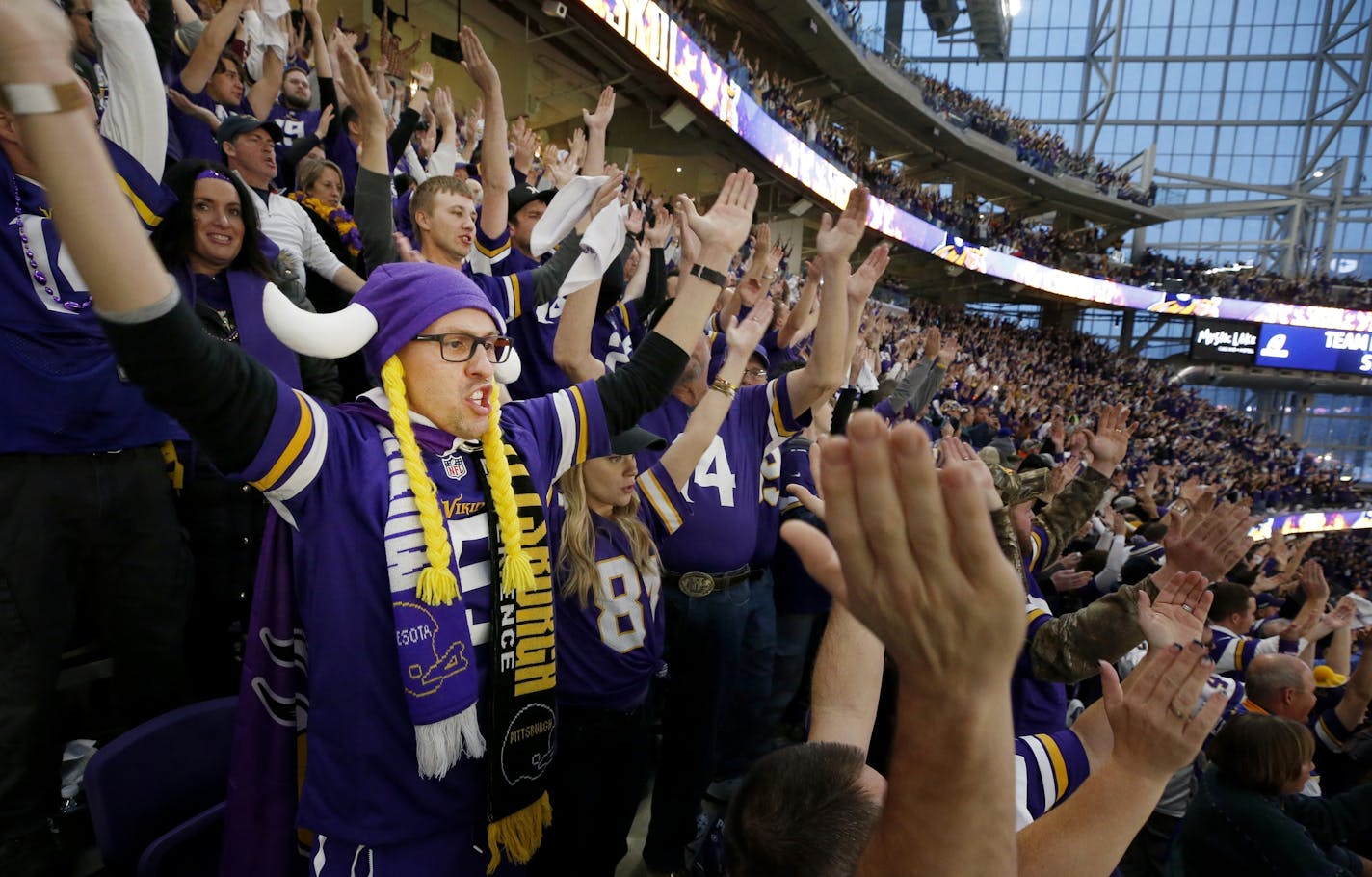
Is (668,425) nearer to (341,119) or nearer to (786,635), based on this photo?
(786,635)

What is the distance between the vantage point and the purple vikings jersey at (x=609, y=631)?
1.91 m

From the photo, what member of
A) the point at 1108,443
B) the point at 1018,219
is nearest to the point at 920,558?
the point at 1108,443

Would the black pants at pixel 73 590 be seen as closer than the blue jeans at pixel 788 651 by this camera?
Yes

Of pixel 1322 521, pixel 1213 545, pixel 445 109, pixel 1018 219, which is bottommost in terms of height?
pixel 1322 521

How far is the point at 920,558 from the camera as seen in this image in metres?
0.60

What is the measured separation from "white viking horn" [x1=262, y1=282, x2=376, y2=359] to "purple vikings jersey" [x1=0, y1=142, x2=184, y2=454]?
0.80 metres

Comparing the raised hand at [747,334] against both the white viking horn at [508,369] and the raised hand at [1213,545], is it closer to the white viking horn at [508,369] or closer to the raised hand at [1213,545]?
the white viking horn at [508,369]

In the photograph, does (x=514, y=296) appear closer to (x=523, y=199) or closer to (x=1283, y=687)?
(x=523, y=199)

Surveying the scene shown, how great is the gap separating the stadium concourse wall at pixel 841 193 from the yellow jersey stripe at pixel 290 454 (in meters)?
10.6

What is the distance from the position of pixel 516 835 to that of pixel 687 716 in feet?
3.29

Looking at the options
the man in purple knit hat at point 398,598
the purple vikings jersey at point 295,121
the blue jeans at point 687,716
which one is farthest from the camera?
the purple vikings jersey at point 295,121

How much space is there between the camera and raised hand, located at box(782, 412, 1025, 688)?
578 millimetres

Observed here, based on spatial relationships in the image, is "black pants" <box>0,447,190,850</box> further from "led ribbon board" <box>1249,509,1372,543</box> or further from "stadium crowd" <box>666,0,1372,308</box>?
"led ribbon board" <box>1249,509,1372,543</box>

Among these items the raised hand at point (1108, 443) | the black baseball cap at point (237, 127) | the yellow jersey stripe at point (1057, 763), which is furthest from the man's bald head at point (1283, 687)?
the black baseball cap at point (237, 127)
